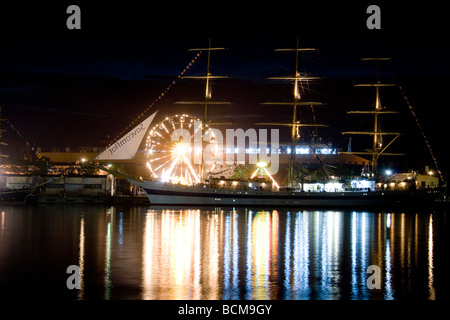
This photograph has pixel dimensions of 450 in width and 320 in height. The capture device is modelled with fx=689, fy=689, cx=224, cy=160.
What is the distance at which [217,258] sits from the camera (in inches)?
1069

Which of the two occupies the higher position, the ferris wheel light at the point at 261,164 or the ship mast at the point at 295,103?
the ship mast at the point at 295,103

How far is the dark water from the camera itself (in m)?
20.6

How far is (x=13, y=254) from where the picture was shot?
27.3 m

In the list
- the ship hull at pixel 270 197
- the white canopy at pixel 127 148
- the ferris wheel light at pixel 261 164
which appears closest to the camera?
the ship hull at pixel 270 197

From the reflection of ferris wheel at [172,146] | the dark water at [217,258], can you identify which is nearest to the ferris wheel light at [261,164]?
the reflection of ferris wheel at [172,146]

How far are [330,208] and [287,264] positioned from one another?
41.1 m

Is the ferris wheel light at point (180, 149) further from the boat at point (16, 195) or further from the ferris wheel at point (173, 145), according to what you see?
the boat at point (16, 195)

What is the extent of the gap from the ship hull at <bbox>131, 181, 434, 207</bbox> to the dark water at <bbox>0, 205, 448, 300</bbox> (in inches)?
727

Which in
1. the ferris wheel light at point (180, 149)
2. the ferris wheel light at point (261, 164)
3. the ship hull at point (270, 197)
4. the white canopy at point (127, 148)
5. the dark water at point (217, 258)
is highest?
the white canopy at point (127, 148)

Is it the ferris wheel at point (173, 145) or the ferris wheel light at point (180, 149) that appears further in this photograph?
the ferris wheel at point (173, 145)

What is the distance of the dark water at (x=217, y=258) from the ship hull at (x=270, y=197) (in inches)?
727

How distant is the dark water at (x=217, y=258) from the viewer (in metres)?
20.6

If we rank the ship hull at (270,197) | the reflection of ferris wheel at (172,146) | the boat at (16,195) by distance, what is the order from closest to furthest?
the reflection of ferris wheel at (172,146)
the boat at (16,195)
the ship hull at (270,197)

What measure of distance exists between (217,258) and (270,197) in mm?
38873
